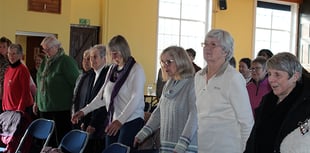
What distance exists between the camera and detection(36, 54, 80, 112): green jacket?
4758mm

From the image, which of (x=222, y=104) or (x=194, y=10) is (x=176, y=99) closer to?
(x=222, y=104)

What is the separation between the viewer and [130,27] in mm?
10336

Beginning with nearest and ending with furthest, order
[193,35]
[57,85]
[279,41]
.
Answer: [57,85] → [193,35] → [279,41]

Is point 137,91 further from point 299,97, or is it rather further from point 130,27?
point 130,27

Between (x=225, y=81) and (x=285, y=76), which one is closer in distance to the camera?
(x=285, y=76)

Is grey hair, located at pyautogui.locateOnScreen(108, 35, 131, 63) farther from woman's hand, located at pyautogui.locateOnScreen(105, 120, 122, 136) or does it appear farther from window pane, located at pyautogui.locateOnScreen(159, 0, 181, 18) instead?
window pane, located at pyautogui.locateOnScreen(159, 0, 181, 18)

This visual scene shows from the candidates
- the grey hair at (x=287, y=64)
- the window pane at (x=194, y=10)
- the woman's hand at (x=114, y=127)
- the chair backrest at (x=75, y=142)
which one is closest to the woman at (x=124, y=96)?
the woman's hand at (x=114, y=127)

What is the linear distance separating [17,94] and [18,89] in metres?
0.06

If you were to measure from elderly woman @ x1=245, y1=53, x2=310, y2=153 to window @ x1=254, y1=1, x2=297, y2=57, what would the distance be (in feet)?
33.0

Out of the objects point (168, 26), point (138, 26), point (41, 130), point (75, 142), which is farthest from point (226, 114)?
point (168, 26)

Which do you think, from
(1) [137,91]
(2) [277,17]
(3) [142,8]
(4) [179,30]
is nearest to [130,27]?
(3) [142,8]

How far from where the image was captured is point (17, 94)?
5.21 meters

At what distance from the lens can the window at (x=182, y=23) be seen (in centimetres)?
1100

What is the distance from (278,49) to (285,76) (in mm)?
10872
